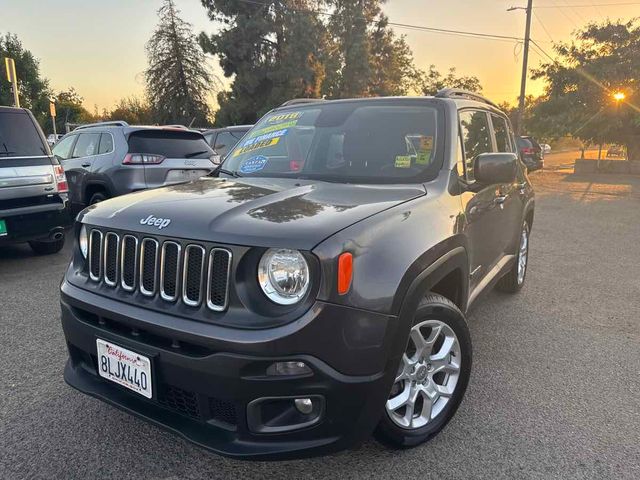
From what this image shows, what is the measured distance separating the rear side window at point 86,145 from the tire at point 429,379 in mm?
6560

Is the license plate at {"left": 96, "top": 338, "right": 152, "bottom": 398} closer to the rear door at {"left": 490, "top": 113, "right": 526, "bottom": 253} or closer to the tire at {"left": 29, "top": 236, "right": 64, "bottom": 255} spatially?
the rear door at {"left": 490, "top": 113, "right": 526, "bottom": 253}

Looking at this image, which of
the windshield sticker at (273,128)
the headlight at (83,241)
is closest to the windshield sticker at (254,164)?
the windshield sticker at (273,128)

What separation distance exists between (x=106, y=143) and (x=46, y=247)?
178cm

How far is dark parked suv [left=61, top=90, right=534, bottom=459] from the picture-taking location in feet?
6.03

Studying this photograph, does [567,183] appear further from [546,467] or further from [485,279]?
[546,467]

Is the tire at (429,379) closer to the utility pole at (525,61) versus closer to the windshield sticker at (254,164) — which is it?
the windshield sticker at (254,164)

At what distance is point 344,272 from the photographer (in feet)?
6.09

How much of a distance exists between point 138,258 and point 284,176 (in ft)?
4.05

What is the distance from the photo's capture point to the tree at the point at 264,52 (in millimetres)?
30516

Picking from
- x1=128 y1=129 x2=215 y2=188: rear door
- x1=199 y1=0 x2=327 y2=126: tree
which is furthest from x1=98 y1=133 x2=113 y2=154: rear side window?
x1=199 y1=0 x2=327 y2=126: tree

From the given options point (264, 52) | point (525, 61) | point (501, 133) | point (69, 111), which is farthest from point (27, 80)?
point (501, 133)

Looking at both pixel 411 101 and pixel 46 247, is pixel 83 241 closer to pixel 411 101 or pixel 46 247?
pixel 411 101

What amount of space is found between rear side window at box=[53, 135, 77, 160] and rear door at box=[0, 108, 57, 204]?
2.56 m

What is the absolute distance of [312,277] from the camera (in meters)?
1.83
